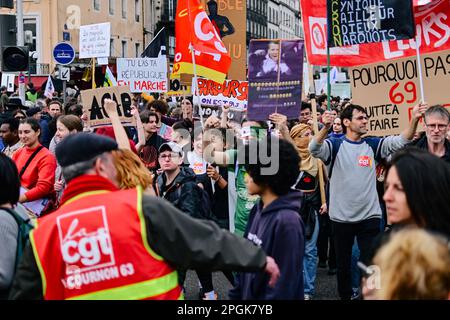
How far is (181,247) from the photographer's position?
10.8ft

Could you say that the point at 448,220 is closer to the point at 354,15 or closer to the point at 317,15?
the point at 354,15

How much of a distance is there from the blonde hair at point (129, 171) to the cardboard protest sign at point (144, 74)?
10.2 m

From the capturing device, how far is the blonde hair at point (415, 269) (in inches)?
99.2

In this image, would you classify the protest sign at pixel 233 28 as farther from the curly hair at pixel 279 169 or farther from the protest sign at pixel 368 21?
the curly hair at pixel 279 169

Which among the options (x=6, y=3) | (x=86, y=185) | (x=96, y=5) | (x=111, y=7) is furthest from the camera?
(x=111, y=7)

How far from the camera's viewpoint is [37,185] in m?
7.17

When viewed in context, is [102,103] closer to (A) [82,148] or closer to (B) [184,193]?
(B) [184,193]

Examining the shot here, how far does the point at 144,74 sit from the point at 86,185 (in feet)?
39.6

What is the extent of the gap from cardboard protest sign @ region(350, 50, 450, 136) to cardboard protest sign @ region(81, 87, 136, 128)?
2423mm

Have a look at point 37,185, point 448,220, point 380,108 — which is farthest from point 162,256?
point 380,108

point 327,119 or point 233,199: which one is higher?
point 327,119

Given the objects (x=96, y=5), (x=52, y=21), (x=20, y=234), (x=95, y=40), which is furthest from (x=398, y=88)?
(x=96, y=5)

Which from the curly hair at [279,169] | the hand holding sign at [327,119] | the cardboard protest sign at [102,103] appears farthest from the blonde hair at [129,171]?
the cardboard protest sign at [102,103]
